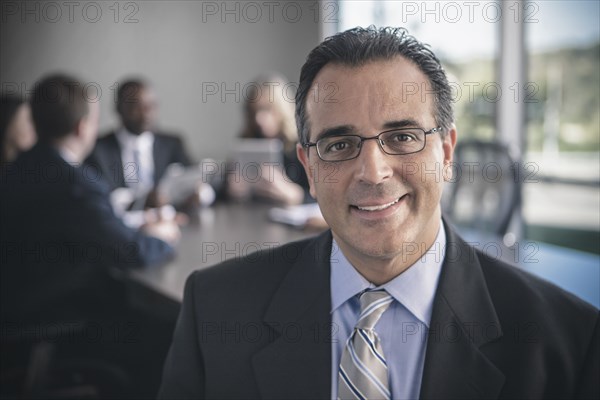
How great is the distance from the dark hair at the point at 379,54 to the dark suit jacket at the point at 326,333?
278 mm

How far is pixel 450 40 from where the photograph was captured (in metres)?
5.24

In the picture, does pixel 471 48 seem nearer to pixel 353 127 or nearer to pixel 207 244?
pixel 207 244

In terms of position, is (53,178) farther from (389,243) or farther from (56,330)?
(389,243)

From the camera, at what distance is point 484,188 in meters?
3.02

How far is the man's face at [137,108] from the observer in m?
4.50

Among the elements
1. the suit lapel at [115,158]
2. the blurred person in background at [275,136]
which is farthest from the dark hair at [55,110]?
the suit lapel at [115,158]

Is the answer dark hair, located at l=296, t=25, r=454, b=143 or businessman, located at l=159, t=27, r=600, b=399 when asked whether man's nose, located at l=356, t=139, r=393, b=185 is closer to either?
businessman, located at l=159, t=27, r=600, b=399

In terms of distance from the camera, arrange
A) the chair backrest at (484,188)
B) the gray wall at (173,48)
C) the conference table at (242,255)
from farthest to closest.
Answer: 1. the gray wall at (173,48)
2. the chair backrest at (484,188)
3. the conference table at (242,255)

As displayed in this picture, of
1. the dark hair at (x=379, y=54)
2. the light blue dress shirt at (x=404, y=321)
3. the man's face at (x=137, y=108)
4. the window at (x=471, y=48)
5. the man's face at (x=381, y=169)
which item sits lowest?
the light blue dress shirt at (x=404, y=321)

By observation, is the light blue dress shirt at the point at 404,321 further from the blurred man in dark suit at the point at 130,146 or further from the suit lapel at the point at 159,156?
the suit lapel at the point at 159,156

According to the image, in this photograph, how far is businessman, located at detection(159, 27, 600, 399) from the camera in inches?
40.9

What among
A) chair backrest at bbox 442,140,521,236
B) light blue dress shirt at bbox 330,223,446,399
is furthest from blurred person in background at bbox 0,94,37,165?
light blue dress shirt at bbox 330,223,446,399

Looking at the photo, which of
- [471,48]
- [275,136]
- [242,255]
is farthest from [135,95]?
[242,255]

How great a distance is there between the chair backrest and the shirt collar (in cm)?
162
